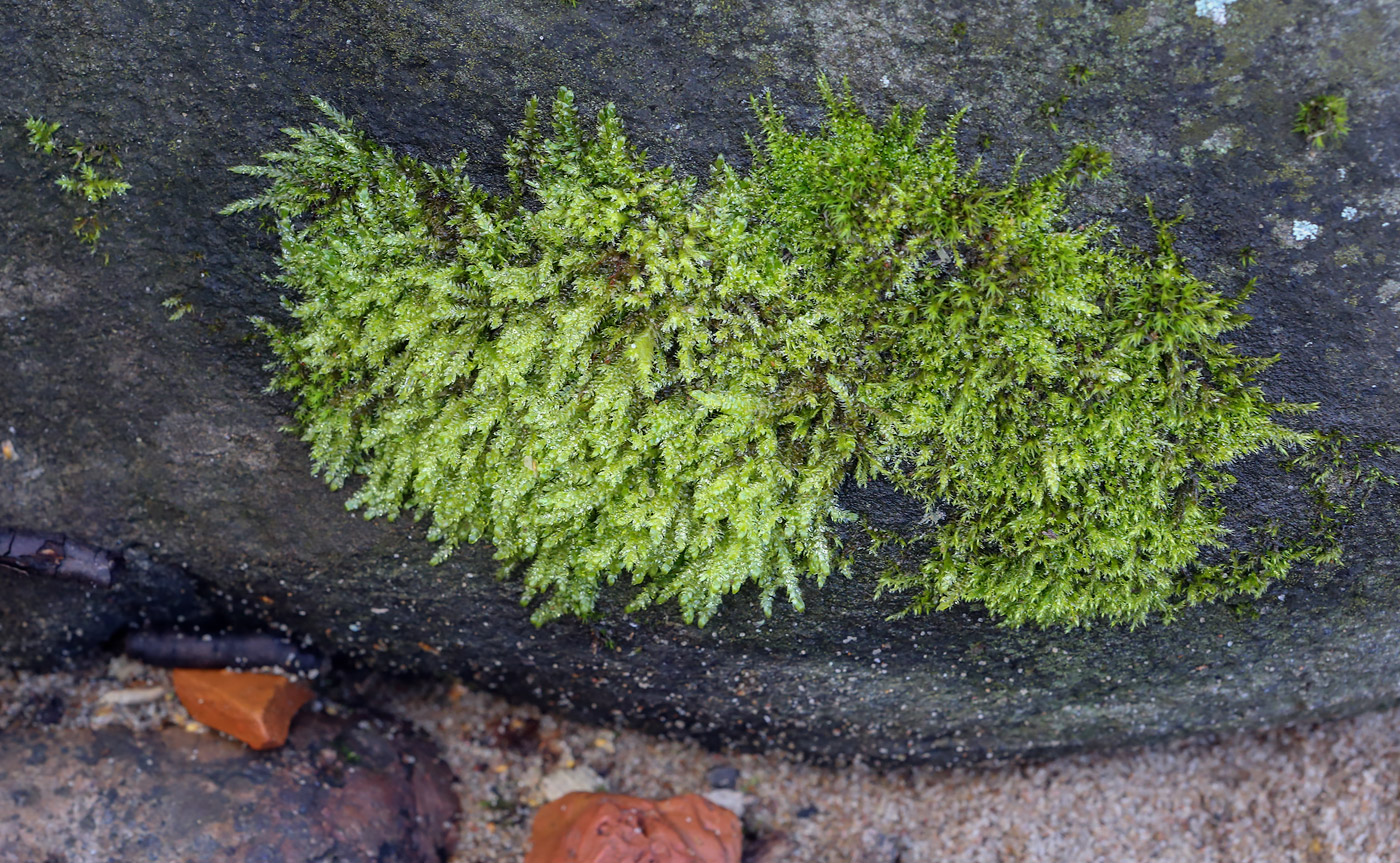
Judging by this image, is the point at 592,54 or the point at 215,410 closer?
the point at 592,54

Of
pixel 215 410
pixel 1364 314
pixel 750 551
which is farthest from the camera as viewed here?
pixel 215 410

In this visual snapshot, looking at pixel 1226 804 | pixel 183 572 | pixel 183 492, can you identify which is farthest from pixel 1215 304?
pixel 183 572

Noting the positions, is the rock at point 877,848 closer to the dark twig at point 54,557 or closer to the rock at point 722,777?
the rock at point 722,777

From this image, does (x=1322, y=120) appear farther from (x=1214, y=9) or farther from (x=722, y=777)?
(x=722, y=777)

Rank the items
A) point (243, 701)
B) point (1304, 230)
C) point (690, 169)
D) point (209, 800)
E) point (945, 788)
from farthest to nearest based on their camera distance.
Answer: point (945, 788) < point (243, 701) < point (209, 800) < point (690, 169) < point (1304, 230)

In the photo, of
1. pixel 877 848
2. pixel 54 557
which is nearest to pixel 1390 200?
pixel 877 848

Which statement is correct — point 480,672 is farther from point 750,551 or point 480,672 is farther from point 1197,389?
point 1197,389
